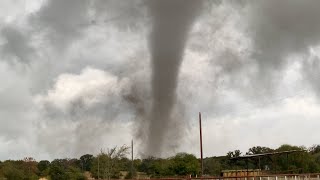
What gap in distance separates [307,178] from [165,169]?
2409 inches

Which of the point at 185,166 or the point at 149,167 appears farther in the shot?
the point at 149,167

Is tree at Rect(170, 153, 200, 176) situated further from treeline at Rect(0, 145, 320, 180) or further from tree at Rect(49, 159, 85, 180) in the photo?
tree at Rect(49, 159, 85, 180)

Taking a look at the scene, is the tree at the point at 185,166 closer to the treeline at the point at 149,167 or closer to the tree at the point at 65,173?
the treeline at the point at 149,167

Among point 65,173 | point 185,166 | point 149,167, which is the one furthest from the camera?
point 149,167

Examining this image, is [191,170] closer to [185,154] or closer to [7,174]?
[185,154]

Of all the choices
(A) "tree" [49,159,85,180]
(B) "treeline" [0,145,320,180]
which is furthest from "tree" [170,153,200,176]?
(A) "tree" [49,159,85,180]

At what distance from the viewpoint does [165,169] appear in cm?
10006

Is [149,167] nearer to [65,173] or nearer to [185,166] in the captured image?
[185,166]

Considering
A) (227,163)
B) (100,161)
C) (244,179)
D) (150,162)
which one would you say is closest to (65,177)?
(100,161)

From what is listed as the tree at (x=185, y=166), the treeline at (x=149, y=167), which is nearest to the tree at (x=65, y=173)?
the treeline at (x=149, y=167)

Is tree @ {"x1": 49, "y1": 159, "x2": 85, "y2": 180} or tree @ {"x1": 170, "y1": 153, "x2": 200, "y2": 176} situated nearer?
tree @ {"x1": 49, "y1": 159, "x2": 85, "y2": 180}

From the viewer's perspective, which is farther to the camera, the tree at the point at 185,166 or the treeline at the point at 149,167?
the tree at the point at 185,166

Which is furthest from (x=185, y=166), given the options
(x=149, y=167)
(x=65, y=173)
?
(x=65, y=173)

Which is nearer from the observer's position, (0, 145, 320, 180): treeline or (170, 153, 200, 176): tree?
(0, 145, 320, 180): treeline
